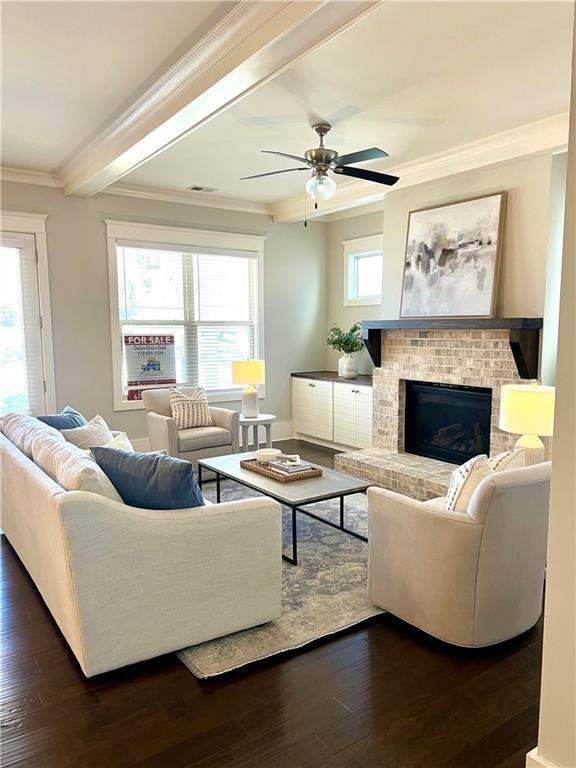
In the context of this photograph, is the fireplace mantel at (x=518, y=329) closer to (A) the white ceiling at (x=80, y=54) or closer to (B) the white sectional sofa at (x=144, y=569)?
(B) the white sectional sofa at (x=144, y=569)

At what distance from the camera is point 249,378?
5465 mm

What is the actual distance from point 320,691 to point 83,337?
4.41 metres

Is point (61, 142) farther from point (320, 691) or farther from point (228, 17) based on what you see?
point (320, 691)

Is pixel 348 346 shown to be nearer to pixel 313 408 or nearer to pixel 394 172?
pixel 313 408

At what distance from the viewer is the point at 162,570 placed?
2279mm

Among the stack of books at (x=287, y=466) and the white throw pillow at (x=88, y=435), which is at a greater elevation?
the white throw pillow at (x=88, y=435)

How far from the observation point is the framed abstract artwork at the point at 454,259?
14.6 ft

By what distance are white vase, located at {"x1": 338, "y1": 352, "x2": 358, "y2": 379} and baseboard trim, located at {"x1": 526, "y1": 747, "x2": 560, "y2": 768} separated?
4.98 meters

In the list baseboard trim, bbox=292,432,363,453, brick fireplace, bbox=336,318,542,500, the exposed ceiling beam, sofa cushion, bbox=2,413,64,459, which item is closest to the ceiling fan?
the exposed ceiling beam

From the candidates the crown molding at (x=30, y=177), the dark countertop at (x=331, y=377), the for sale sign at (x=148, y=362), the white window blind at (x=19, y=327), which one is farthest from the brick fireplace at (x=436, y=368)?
the crown molding at (x=30, y=177)

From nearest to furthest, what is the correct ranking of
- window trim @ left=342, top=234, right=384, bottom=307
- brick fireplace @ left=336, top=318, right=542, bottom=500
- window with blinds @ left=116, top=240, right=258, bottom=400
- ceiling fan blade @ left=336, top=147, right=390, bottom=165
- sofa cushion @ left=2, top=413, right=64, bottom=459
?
sofa cushion @ left=2, top=413, right=64, bottom=459
ceiling fan blade @ left=336, top=147, right=390, bottom=165
brick fireplace @ left=336, top=318, right=542, bottom=500
window with blinds @ left=116, top=240, right=258, bottom=400
window trim @ left=342, top=234, right=384, bottom=307

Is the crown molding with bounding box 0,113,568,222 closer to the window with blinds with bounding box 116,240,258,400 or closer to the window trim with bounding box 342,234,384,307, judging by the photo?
the window trim with bounding box 342,234,384,307

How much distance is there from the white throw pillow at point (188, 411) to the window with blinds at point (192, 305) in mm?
826

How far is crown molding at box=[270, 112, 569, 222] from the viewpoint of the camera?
3.88 meters
